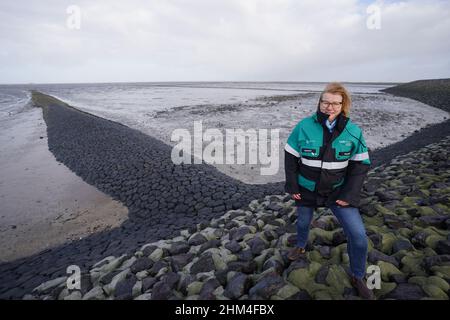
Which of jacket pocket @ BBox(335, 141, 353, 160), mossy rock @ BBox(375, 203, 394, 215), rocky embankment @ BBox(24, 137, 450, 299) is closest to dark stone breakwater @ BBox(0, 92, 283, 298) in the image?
rocky embankment @ BBox(24, 137, 450, 299)

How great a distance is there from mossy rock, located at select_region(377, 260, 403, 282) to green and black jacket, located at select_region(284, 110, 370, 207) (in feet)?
4.01

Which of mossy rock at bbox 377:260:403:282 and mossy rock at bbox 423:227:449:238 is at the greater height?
mossy rock at bbox 423:227:449:238

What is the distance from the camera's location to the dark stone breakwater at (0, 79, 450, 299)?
563 centimetres

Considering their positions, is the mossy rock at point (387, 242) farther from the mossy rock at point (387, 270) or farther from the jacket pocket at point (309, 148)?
the jacket pocket at point (309, 148)

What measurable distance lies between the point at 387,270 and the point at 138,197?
24.1 feet

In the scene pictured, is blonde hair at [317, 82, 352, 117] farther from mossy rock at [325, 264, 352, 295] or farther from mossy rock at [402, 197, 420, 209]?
mossy rock at [402, 197, 420, 209]

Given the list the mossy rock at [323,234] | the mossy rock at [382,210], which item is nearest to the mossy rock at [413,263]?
the mossy rock at [323,234]

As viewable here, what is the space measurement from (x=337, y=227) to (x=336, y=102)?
2730 mm

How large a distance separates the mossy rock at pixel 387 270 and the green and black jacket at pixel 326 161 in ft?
4.01

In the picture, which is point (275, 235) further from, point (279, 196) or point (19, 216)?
point (19, 216)

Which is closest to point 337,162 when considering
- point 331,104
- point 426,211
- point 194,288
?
point 331,104

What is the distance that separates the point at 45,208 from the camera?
340 inches

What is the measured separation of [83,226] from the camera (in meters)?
7.46

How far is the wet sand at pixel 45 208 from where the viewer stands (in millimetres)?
6966
